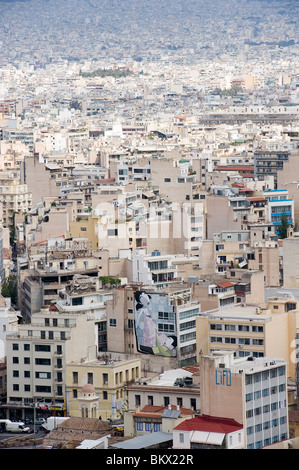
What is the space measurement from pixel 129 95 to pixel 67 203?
170 ft

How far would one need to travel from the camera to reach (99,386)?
50.4ft

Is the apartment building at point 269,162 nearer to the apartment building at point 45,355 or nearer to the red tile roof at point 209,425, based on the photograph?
the apartment building at point 45,355

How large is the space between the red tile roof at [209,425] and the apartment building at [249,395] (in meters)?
0.12

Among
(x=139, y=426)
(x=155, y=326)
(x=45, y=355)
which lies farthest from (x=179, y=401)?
(x=155, y=326)

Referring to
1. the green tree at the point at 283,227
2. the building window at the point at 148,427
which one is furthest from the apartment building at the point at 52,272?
the building window at the point at 148,427

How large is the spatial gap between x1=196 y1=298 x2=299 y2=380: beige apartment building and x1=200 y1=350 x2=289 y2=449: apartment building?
1493 millimetres

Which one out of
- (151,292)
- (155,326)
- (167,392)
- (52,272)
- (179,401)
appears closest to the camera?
(179,401)

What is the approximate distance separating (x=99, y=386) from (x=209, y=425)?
2.86 metres

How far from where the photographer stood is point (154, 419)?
44.8ft

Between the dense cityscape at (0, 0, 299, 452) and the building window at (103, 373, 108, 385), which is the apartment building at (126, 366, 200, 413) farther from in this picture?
the building window at (103, 373, 108, 385)

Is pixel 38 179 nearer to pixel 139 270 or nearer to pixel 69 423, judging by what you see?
pixel 139 270

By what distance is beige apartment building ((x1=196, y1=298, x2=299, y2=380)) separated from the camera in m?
15.5

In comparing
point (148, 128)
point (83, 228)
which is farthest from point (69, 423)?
point (148, 128)

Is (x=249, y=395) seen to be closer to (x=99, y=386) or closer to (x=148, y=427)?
A: (x=148, y=427)
